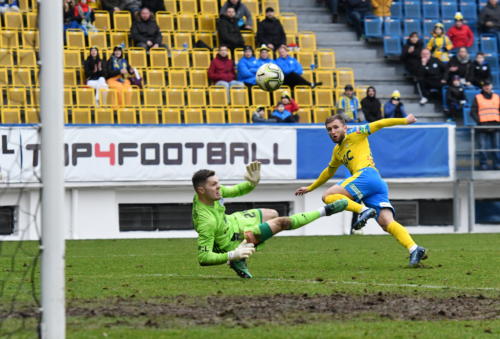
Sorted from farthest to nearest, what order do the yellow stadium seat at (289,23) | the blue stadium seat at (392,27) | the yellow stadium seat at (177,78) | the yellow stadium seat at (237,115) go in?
the blue stadium seat at (392,27) → the yellow stadium seat at (289,23) → the yellow stadium seat at (177,78) → the yellow stadium seat at (237,115)

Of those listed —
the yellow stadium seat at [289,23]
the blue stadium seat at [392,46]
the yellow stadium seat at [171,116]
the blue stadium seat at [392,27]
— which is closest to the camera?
the yellow stadium seat at [171,116]

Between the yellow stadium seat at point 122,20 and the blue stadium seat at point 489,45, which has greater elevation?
the yellow stadium seat at point 122,20

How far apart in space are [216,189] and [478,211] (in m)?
14.0

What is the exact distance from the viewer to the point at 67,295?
9.26 metres

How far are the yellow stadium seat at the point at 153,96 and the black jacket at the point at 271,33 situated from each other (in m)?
3.15

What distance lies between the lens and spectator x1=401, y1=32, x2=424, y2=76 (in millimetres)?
25833

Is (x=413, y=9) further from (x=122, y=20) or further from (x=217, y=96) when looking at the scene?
(x=122, y=20)

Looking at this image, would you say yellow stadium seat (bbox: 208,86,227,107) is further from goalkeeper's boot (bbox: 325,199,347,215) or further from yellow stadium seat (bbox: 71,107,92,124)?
goalkeeper's boot (bbox: 325,199,347,215)

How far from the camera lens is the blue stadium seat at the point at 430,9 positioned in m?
28.5

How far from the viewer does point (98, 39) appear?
23891 millimetres

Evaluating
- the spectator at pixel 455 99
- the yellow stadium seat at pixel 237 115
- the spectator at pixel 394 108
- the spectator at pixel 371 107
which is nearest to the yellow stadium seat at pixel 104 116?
the yellow stadium seat at pixel 237 115

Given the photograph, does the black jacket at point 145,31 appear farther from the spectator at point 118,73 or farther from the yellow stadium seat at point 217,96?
the yellow stadium seat at point 217,96

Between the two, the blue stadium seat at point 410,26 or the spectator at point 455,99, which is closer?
the spectator at point 455,99

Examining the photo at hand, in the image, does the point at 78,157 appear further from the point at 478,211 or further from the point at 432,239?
the point at 478,211
